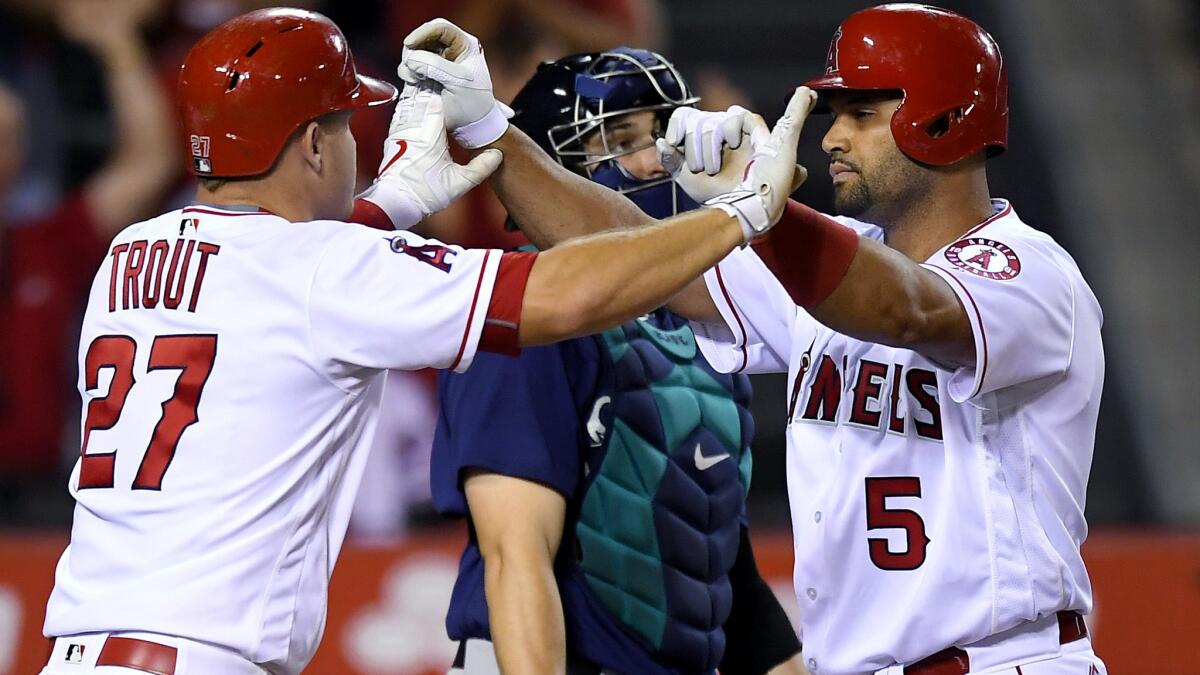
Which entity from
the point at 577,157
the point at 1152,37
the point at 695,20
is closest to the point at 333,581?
the point at 577,157

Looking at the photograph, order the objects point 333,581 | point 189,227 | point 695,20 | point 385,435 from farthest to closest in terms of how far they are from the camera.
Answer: point 695,20
point 385,435
point 333,581
point 189,227

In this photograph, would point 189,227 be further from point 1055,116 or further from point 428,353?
point 1055,116

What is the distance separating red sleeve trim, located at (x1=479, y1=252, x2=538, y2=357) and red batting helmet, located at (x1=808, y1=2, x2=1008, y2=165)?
2.43ft

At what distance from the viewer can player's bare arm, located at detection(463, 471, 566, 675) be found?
9.25ft

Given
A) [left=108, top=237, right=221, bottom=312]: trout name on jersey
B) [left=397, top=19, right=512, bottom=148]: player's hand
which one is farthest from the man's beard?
[left=108, top=237, right=221, bottom=312]: trout name on jersey

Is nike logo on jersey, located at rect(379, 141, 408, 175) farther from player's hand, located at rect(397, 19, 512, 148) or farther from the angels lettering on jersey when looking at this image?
the angels lettering on jersey

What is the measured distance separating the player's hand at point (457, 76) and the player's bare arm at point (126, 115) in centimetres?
373

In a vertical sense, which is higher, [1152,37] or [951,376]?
[951,376]

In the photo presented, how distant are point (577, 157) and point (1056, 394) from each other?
3.79 ft

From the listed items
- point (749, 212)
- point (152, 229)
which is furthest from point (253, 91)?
point (749, 212)

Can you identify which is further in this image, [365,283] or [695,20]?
[695,20]

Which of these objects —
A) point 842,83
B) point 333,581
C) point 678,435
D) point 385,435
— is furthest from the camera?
point 385,435

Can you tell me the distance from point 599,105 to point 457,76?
0.49 m

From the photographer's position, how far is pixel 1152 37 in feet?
31.6
